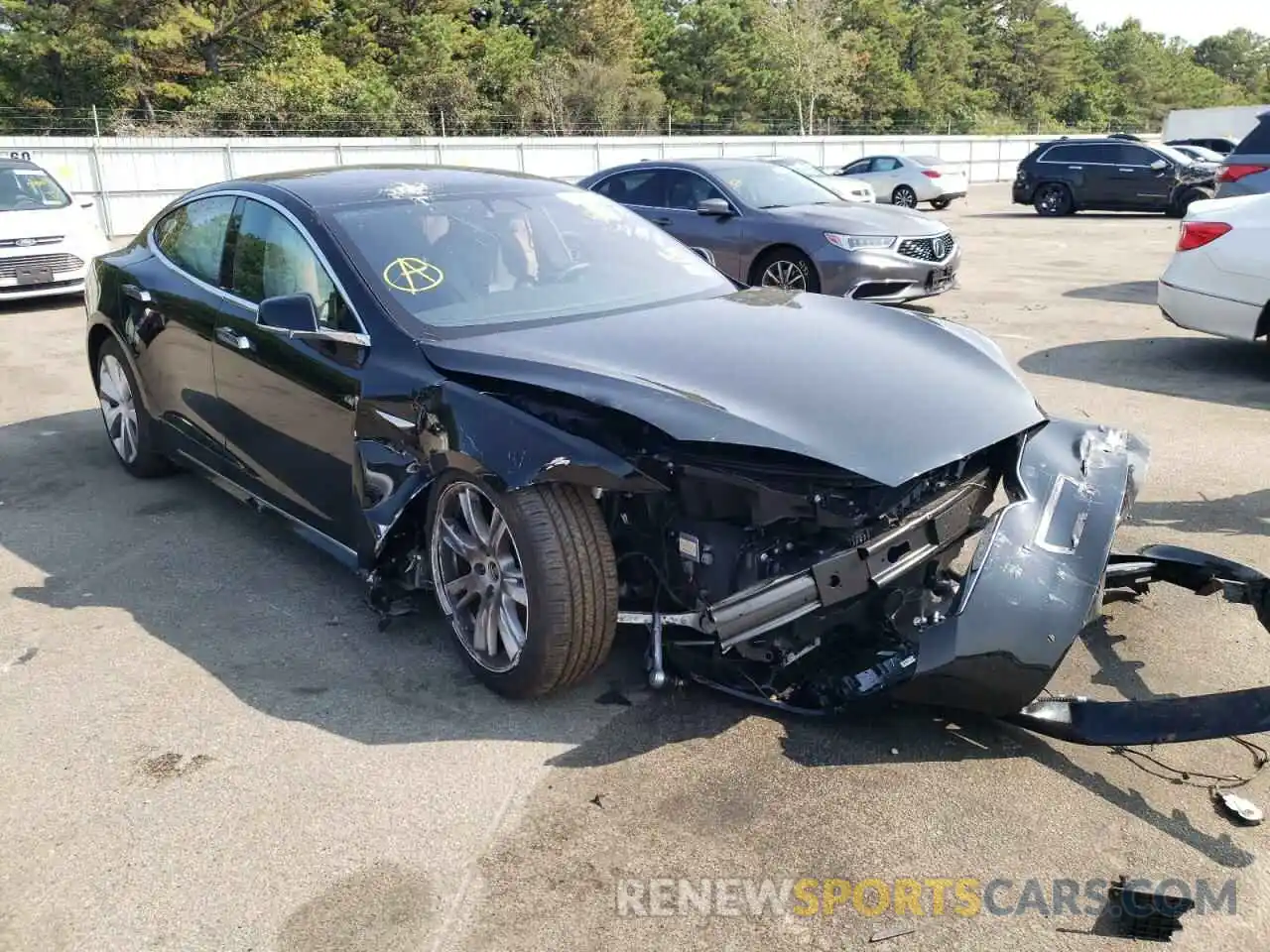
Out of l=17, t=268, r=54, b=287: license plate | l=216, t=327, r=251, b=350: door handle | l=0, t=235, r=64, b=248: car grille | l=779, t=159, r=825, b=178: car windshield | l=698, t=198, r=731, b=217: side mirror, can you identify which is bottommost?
l=17, t=268, r=54, b=287: license plate

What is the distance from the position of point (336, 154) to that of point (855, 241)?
21397 mm

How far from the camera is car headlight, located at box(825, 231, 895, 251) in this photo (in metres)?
9.35

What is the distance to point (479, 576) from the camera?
3420 millimetres

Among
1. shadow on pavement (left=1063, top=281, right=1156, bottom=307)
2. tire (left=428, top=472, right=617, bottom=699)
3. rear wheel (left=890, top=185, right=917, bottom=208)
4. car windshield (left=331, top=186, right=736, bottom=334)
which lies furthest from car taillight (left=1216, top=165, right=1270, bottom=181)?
rear wheel (left=890, top=185, right=917, bottom=208)

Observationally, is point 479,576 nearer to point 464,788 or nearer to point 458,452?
point 458,452

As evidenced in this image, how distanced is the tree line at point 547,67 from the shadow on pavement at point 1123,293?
25.8 meters

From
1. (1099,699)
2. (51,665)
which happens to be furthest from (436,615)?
(1099,699)

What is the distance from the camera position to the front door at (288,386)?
3777mm

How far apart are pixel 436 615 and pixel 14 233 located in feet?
31.7

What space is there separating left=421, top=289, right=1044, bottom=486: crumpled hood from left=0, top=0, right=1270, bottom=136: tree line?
95.4 ft

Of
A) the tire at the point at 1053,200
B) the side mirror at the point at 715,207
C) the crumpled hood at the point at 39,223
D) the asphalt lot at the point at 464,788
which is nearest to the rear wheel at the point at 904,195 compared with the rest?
the tire at the point at 1053,200

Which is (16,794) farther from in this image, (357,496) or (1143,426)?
(1143,426)

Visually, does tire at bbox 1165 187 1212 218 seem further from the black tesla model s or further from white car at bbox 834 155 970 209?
the black tesla model s

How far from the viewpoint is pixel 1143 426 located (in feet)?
21.0
